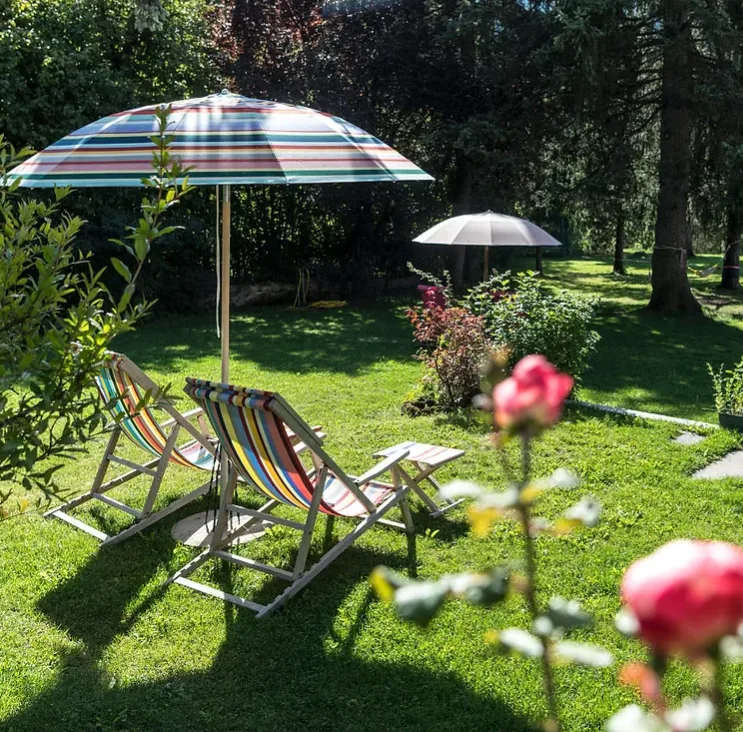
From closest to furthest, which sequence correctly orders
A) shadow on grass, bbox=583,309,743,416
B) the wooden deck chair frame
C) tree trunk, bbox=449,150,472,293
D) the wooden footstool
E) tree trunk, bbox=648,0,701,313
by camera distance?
the wooden deck chair frame
the wooden footstool
shadow on grass, bbox=583,309,743,416
tree trunk, bbox=648,0,701,313
tree trunk, bbox=449,150,472,293

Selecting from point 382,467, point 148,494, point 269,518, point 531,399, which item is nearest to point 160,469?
point 148,494

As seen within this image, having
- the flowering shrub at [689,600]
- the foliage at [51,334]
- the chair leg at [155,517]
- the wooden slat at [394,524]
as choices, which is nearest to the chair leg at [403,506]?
the wooden slat at [394,524]

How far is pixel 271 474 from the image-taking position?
4227 millimetres

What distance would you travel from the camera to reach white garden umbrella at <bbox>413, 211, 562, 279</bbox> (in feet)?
29.7

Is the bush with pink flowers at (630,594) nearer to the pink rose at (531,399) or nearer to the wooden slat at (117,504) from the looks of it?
the pink rose at (531,399)

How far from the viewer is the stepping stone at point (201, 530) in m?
4.93

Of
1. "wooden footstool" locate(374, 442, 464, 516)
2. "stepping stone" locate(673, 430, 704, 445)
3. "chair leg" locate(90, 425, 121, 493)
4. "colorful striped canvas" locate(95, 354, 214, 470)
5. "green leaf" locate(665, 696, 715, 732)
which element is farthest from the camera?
"stepping stone" locate(673, 430, 704, 445)

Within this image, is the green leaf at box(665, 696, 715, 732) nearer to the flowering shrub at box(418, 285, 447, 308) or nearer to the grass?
the grass

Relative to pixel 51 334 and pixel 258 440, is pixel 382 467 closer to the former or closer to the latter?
pixel 258 440

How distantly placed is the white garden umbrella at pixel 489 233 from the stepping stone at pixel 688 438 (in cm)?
281

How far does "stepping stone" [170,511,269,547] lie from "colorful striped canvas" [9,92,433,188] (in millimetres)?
2035

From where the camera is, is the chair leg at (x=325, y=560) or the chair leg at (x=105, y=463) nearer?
the chair leg at (x=325, y=560)

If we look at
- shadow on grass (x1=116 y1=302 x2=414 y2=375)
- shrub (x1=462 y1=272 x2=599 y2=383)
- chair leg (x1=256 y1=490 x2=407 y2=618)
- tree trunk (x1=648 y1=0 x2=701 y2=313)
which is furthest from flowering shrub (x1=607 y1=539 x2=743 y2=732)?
tree trunk (x1=648 y1=0 x2=701 y2=313)

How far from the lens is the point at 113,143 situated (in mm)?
4211
